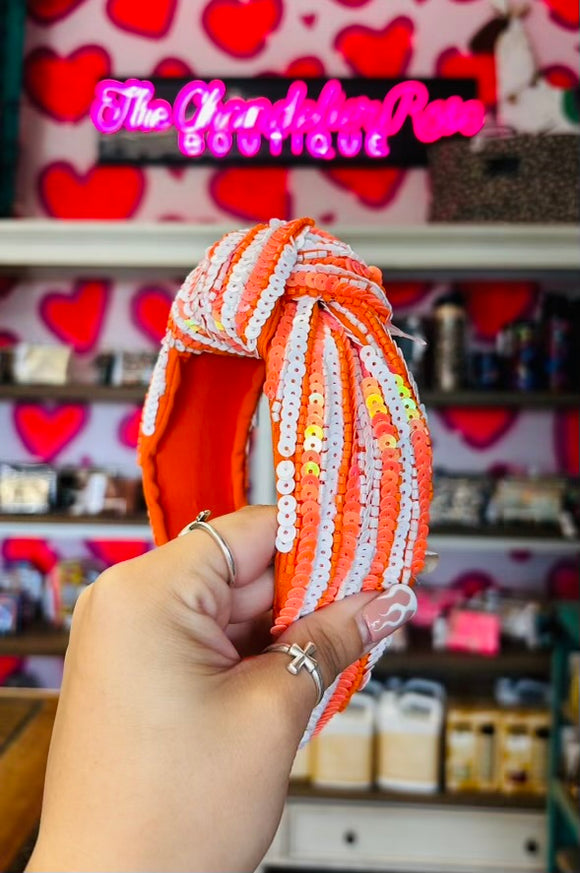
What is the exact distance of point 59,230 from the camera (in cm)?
174

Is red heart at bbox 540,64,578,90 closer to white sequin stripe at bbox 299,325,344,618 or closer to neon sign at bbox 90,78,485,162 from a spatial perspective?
neon sign at bbox 90,78,485,162

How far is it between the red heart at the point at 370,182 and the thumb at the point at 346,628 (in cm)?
165

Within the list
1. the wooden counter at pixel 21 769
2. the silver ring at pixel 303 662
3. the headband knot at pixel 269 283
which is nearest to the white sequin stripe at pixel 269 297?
the headband knot at pixel 269 283

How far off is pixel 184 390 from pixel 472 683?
162 centimetres

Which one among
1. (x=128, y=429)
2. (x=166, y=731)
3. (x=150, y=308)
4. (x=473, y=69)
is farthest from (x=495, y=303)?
(x=166, y=731)

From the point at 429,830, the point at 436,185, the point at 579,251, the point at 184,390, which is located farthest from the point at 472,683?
the point at 184,390

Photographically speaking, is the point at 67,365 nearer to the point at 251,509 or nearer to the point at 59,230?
the point at 59,230

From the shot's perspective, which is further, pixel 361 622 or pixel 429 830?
pixel 429 830

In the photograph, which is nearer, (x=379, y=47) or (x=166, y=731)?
(x=166, y=731)

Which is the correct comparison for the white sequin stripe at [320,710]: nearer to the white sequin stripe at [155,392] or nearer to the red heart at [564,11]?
the white sequin stripe at [155,392]

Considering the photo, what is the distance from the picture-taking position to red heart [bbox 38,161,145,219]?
203 cm

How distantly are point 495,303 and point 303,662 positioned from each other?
1.69m

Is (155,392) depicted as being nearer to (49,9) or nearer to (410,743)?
(410,743)

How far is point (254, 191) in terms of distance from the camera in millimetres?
Answer: 2010
